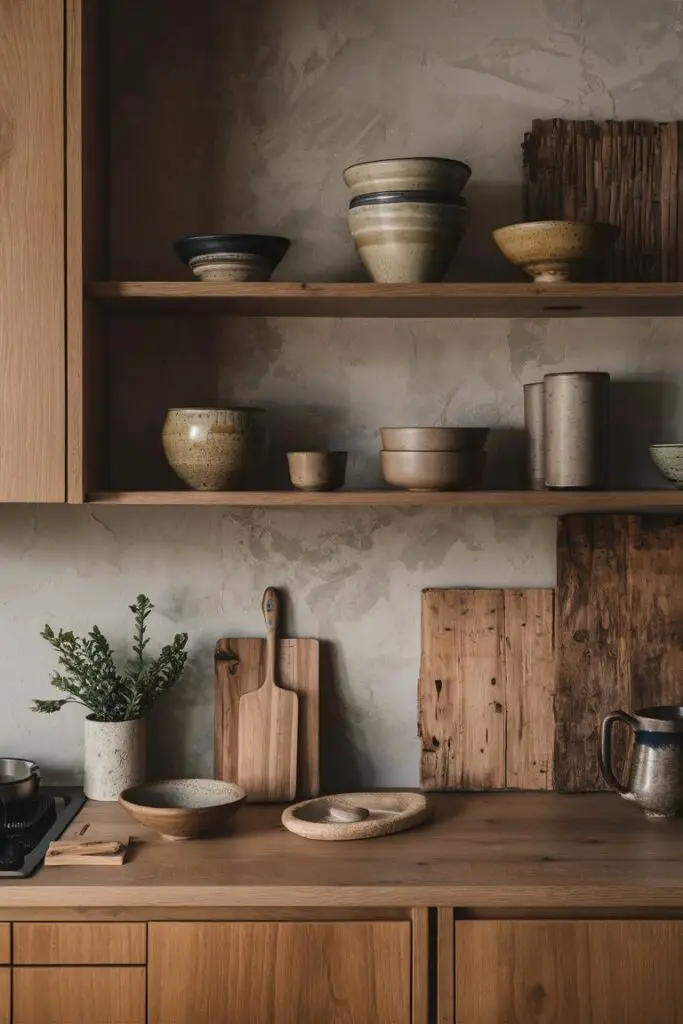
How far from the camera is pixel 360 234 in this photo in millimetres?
2086

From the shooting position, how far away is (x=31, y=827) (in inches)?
81.4

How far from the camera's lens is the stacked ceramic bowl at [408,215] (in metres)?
2.03

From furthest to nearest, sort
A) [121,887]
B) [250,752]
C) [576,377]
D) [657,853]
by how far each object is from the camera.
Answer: [250,752] → [576,377] → [657,853] → [121,887]

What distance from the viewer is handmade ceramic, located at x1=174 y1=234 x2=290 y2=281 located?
2.05 metres

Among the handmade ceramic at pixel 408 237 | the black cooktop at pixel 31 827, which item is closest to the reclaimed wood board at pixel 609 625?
the handmade ceramic at pixel 408 237

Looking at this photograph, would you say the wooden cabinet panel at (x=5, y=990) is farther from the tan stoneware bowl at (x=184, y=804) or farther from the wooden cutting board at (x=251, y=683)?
the wooden cutting board at (x=251, y=683)

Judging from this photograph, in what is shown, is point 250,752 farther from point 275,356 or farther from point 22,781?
point 275,356

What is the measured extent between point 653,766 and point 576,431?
65 centimetres

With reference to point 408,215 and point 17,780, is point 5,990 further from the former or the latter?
point 408,215

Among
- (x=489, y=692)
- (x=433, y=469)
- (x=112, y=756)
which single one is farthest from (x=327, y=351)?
(x=112, y=756)

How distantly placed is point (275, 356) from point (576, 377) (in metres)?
0.62

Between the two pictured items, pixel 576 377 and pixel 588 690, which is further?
pixel 588 690

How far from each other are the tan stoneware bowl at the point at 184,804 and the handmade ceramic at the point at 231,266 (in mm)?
958

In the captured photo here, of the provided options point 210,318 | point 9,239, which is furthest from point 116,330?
point 9,239
